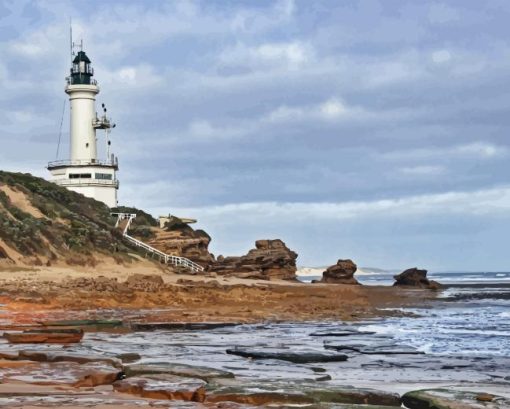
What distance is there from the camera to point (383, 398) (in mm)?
7410

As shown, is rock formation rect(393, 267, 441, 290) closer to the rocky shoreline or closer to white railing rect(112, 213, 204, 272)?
white railing rect(112, 213, 204, 272)

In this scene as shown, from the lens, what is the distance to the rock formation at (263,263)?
48.6 meters

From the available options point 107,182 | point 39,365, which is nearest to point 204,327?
point 39,365

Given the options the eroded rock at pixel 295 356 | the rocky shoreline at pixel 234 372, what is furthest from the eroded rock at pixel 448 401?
the eroded rock at pixel 295 356

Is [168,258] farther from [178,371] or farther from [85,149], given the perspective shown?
[178,371]

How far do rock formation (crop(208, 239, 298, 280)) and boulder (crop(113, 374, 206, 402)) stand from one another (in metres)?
39.2

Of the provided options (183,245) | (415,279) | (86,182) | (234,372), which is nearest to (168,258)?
(183,245)

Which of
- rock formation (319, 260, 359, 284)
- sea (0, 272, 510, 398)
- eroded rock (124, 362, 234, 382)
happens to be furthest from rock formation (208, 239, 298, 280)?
eroded rock (124, 362, 234, 382)

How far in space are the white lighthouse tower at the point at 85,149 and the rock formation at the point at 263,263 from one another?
1429cm

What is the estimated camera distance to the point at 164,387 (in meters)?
7.46

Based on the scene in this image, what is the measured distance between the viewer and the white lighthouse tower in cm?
6250

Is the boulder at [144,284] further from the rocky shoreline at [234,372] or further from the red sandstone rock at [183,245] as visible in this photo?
the red sandstone rock at [183,245]

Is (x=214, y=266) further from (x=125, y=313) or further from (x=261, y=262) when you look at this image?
(x=125, y=313)

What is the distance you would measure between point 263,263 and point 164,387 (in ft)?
141
